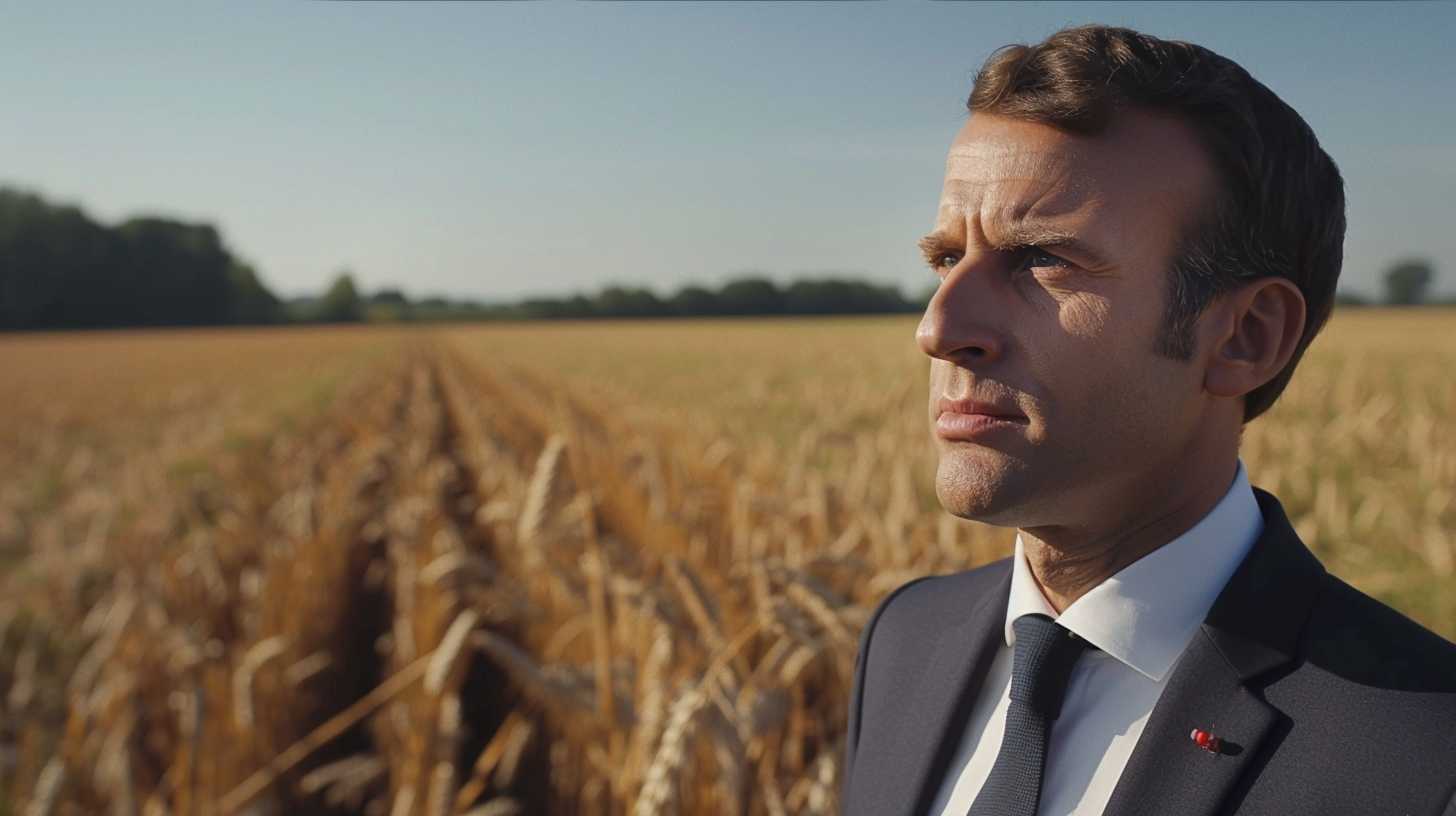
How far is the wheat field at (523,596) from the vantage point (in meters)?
2.11

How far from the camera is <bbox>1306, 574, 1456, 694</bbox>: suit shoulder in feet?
2.65

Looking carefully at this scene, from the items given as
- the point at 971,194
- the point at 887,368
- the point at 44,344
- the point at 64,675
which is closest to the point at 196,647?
the point at 64,675

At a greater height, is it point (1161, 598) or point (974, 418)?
point (974, 418)

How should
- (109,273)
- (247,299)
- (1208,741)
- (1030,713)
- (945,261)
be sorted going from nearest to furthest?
(1208,741), (1030,713), (945,261), (109,273), (247,299)

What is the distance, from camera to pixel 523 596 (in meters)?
3.55

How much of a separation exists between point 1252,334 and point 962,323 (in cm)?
26

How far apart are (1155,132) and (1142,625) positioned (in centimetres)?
40

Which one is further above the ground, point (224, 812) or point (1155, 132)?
point (1155, 132)

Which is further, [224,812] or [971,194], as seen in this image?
[224,812]

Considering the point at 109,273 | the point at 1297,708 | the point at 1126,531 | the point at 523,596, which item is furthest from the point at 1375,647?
the point at 109,273

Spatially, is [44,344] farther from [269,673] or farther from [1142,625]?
[1142,625]

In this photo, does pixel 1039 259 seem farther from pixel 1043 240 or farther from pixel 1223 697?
pixel 1223 697

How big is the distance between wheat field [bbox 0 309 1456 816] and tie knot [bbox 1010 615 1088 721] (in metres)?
0.62

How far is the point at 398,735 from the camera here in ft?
10.0
